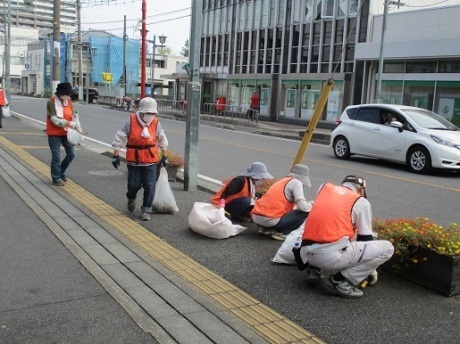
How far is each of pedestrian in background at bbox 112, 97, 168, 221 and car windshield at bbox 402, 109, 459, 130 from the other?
8.84 metres

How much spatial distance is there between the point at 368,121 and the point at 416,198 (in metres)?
5.59

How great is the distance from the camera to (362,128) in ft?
49.1

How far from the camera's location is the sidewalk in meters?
3.83

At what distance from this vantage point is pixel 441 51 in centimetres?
2230

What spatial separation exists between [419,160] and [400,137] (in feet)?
2.81

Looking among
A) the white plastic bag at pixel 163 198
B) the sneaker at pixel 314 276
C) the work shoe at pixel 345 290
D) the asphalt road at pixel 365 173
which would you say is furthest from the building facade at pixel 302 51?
the work shoe at pixel 345 290

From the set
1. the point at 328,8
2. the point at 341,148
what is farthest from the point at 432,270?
the point at 328,8

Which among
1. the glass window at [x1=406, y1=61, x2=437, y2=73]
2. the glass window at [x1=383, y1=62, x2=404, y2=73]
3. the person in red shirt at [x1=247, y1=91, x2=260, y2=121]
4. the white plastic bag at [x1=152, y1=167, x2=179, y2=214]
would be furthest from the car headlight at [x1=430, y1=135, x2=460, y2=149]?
the person in red shirt at [x1=247, y1=91, x2=260, y2=121]

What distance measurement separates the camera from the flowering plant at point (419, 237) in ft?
15.6

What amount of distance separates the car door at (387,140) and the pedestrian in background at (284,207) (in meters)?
8.30

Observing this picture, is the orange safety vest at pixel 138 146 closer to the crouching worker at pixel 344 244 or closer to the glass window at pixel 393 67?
the crouching worker at pixel 344 244

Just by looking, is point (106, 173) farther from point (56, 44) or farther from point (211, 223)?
point (56, 44)

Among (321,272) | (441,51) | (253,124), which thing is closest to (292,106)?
(253,124)

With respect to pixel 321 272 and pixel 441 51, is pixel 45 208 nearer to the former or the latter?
pixel 321 272
